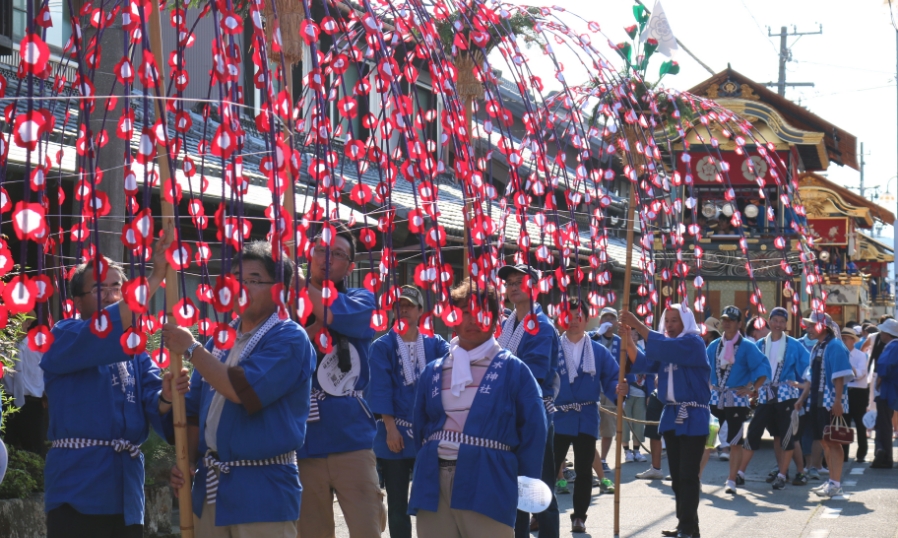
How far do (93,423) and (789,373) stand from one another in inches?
361

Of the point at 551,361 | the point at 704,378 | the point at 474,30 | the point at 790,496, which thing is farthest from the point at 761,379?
the point at 474,30

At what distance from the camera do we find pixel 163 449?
806 centimetres

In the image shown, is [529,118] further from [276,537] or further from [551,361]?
[276,537]

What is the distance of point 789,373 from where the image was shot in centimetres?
1191

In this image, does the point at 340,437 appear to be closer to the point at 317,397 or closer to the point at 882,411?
the point at 317,397

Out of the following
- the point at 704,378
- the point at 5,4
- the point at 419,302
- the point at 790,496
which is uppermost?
the point at 5,4


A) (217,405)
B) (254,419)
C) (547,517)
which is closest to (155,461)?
(547,517)

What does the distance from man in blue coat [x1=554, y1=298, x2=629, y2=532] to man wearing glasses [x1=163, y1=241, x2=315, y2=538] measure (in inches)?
164

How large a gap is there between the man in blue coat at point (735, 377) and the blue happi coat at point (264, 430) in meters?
8.03

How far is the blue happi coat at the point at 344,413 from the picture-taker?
5.40 meters

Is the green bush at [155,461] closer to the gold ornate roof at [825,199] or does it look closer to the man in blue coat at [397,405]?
the man in blue coat at [397,405]

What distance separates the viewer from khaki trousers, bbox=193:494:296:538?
164 inches

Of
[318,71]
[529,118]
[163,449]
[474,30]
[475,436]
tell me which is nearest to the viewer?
[318,71]

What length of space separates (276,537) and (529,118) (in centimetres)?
283
